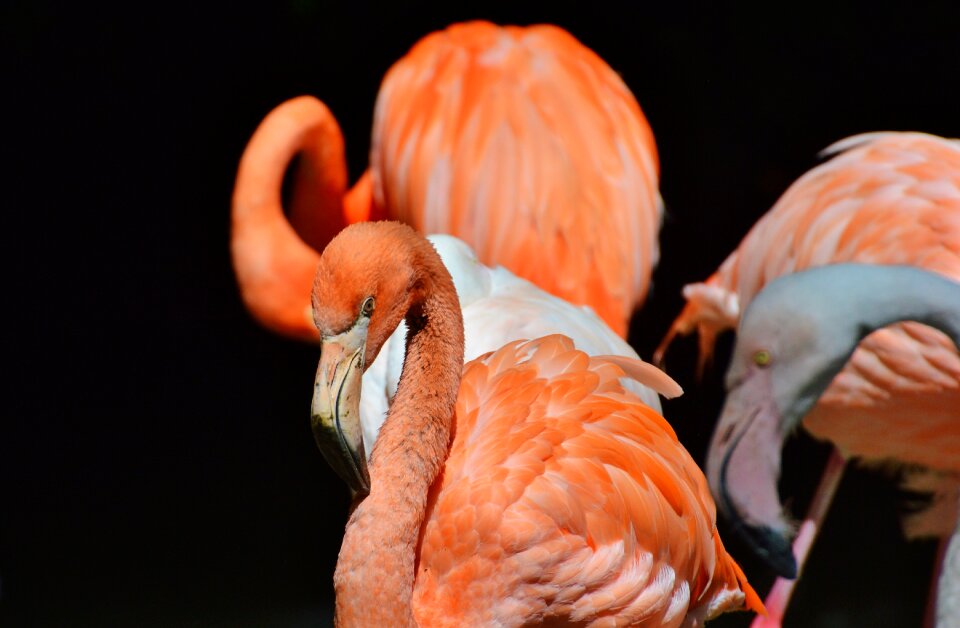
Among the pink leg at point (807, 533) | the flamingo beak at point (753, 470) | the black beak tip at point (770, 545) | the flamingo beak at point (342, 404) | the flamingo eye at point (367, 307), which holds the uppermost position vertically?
the flamingo eye at point (367, 307)

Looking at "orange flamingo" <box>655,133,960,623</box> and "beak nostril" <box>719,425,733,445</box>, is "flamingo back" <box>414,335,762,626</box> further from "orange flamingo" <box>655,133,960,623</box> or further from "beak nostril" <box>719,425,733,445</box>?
A: "orange flamingo" <box>655,133,960,623</box>

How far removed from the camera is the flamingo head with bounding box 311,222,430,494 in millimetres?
1847

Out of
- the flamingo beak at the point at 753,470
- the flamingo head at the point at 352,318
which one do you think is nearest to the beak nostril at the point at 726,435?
the flamingo beak at the point at 753,470

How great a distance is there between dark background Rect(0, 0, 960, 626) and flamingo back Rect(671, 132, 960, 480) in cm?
67

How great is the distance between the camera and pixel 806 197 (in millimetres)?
3473

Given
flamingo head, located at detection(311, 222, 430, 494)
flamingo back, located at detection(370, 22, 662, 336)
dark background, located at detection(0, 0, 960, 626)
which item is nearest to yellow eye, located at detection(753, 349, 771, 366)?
flamingo back, located at detection(370, 22, 662, 336)

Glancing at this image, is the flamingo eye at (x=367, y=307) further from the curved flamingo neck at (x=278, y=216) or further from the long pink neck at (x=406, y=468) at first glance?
the curved flamingo neck at (x=278, y=216)

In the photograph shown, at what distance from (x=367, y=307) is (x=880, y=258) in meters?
1.74

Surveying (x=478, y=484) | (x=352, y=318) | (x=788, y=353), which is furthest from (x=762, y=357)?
(x=352, y=318)

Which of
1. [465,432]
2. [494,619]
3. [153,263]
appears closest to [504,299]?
[465,432]

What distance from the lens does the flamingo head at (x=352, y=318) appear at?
1847mm

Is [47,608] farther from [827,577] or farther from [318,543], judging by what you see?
[827,577]

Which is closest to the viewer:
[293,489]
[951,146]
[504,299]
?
[504,299]

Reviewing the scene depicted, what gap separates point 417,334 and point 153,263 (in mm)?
2274
